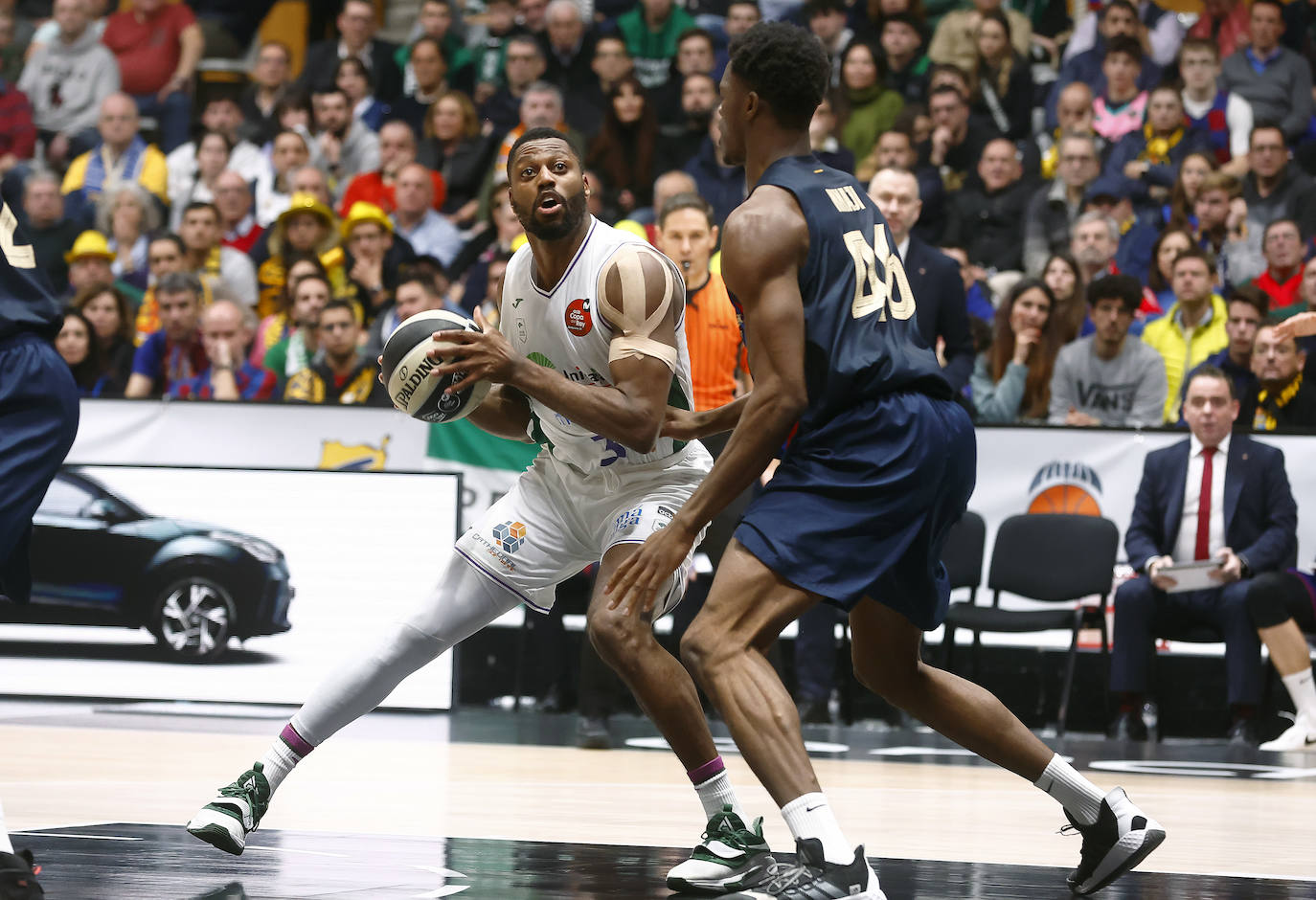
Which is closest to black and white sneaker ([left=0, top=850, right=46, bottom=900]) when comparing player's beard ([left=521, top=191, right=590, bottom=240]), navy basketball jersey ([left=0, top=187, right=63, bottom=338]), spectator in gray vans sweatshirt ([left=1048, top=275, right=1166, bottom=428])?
navy basketball jersey ([left=0, top=187, right=63, bottom=338])

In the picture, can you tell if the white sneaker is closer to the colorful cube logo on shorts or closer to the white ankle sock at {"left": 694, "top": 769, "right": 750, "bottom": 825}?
the white ankle sock at {"left": 694, "top": 769, "right": 750, "bottom": 825}

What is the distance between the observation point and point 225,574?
29.1ft

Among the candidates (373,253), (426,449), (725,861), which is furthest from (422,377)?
(373,253)

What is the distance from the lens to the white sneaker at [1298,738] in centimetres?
852

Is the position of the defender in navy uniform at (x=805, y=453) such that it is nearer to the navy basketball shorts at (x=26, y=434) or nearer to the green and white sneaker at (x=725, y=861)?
the green and white sneaker at (x=725, y=861)

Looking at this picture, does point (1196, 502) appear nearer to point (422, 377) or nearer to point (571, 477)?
point (571, 477)

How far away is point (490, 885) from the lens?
4.13 metres

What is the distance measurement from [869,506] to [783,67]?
1.05m

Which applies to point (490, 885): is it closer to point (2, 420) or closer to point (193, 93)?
point (2, 420)

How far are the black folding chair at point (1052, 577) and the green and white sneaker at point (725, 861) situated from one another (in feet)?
15.2

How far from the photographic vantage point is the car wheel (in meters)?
8.77

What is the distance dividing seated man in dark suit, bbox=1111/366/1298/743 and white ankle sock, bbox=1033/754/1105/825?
178 inches

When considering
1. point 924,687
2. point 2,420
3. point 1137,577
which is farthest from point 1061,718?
point 2,420

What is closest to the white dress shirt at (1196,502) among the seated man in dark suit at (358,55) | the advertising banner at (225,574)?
the advertising banner at (225,574)
